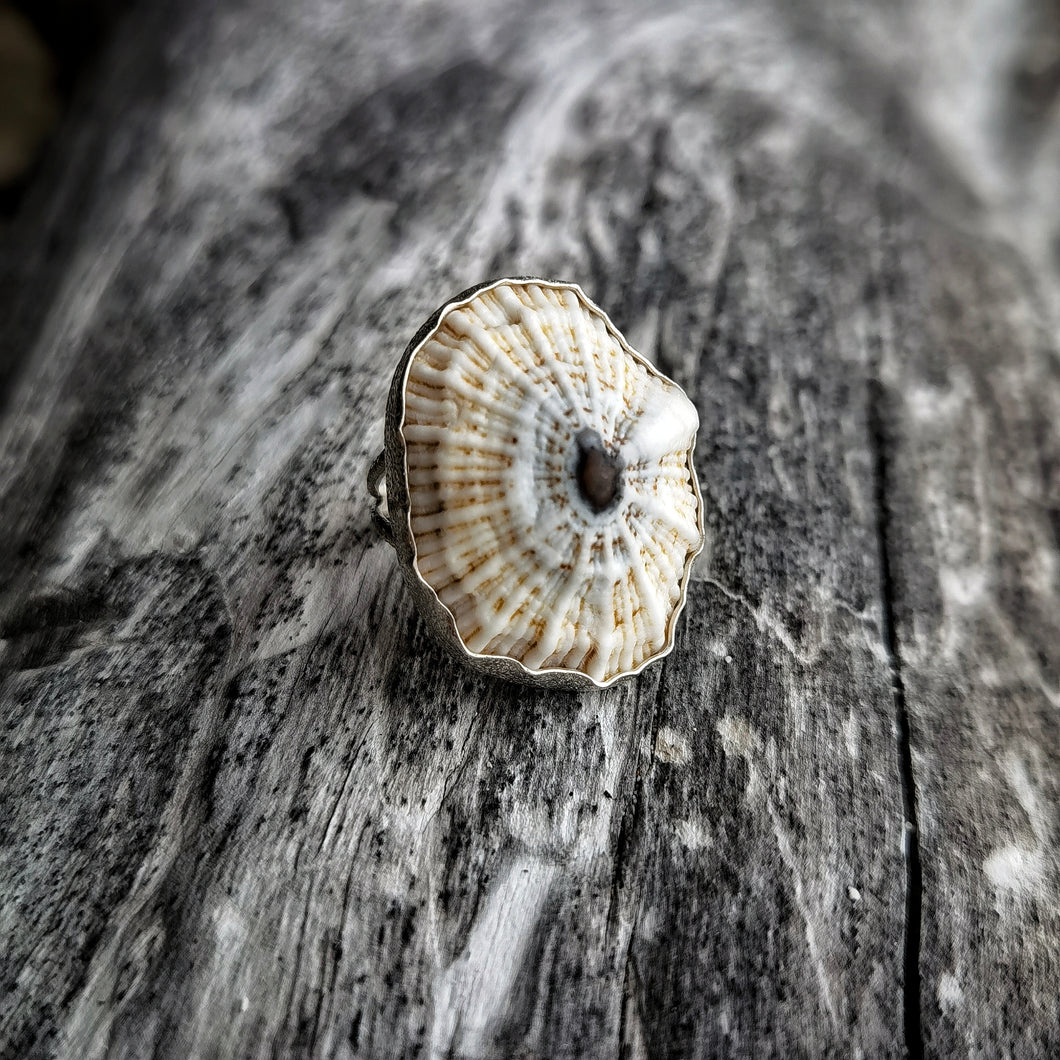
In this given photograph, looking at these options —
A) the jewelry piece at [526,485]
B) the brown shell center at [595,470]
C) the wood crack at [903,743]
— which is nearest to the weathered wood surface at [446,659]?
the wood crack at [903,743]

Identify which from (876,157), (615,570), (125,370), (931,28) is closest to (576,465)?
(615,570)

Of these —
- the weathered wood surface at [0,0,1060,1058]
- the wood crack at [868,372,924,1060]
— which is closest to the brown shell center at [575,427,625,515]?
the weathered wood surface at [0,0,1060,1058]

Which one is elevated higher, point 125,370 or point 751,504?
point 125,370

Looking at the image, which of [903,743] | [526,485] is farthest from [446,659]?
[903,743]

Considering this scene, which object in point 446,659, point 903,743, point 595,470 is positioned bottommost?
point 903,743

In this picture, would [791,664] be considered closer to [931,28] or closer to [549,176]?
[549,176]

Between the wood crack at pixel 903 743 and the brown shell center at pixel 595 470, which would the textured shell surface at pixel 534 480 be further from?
the wood crack at pixel 903 743

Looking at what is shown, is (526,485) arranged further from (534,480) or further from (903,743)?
(903,743)
